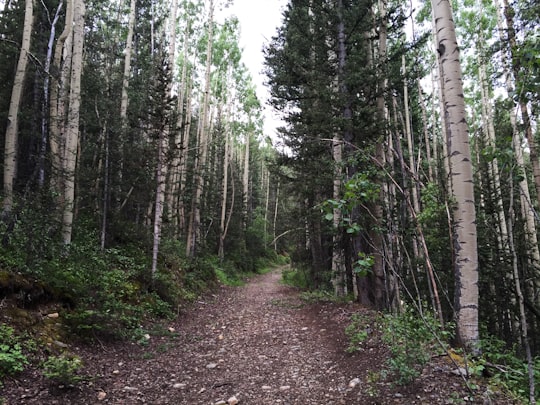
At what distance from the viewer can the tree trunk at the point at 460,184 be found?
11.0 feet

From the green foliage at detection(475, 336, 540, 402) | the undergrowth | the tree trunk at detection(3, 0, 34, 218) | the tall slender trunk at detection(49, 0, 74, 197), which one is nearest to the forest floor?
the undergrowth

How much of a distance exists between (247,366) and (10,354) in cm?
293

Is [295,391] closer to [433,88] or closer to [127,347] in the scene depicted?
[127,347]

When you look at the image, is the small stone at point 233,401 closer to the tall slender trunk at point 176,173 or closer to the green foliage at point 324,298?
the green foliage at point 324,298

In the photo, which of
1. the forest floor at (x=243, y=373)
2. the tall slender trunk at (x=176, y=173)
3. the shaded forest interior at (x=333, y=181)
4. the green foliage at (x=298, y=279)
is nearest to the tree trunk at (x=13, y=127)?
the shaded forest interior at (x=333, y=181)

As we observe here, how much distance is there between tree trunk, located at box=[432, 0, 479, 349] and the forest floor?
61 cm

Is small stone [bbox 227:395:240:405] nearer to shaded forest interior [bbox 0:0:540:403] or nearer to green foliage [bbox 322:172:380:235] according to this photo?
shaded forest interior [bbox 0:0:540:403]

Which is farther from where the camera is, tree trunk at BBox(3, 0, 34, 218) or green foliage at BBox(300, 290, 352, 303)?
green foliage at BBox(300, 290, 352, 303)

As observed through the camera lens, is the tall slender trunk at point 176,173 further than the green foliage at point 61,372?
Yes

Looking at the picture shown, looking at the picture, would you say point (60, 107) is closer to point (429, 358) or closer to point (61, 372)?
point (61, 372)

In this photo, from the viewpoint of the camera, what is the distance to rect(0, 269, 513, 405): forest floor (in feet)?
10.4

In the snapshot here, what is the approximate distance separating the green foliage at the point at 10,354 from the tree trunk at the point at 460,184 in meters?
4.84

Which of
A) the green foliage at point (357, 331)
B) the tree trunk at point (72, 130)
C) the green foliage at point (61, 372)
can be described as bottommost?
the green foliage at point (357, 331)

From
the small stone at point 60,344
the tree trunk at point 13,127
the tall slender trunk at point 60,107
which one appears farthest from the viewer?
the tall slender trunk at point 60,107
